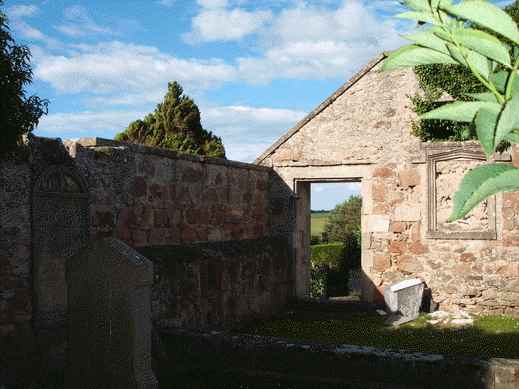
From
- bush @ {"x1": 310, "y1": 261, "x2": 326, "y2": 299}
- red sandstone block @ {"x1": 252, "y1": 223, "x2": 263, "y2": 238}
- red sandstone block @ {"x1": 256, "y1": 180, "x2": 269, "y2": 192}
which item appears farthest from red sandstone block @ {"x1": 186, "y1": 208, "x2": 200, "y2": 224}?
bush @ {"x1": 310, "y1": 261, "x2": 326, "y2": 299}

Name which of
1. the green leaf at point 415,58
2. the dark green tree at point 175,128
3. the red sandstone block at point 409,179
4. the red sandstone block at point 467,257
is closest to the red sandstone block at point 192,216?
the red sandstone block at point 409,179

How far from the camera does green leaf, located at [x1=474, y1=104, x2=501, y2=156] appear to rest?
0.75 meters

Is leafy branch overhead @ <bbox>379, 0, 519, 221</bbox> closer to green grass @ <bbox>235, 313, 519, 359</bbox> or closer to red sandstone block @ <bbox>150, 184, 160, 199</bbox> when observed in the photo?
red sandstone block @ <bbox>150, 184, 160, 199</bbox>

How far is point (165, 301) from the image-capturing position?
18.6 feet

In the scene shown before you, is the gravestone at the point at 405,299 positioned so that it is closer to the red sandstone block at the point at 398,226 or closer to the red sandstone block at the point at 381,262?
the red sandstone block at the point at 381,262

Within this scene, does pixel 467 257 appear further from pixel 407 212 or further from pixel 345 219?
pixel 345 219

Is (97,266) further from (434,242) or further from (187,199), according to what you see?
(434,242)

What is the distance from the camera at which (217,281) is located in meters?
6.76

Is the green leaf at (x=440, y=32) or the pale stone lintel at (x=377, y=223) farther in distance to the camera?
the pale stone lintel at (x=377, y=223)

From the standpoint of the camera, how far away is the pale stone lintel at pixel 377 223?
858cm

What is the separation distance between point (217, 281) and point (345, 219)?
2268cm

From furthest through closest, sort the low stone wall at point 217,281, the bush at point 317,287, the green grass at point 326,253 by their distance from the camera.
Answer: the green grass at point 326,253 < the bush at point 317,287 < the low stone wall at point 217,281

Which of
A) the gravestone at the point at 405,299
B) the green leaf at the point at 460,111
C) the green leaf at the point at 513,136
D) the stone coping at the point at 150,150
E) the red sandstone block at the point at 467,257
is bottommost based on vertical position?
the gravestone at the point at 405,299

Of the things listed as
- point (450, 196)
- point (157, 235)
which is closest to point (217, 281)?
point (157, 235)
